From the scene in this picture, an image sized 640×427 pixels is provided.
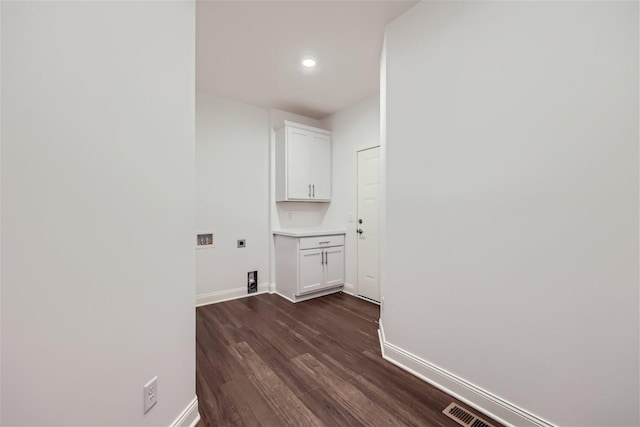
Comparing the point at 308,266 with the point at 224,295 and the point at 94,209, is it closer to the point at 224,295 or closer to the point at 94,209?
the point at 224,295

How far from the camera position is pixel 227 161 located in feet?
12.0

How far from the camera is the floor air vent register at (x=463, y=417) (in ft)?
4.93

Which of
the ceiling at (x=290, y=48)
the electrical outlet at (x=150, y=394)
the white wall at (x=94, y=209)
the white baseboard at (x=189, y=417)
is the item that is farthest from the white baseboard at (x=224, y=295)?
the ceiling at (x=290, y=48)

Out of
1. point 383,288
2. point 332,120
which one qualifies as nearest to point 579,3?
point 383,288

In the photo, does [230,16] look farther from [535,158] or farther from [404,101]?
[535,158]

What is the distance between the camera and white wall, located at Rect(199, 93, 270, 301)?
3.48 metres

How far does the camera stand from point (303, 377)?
1941mm

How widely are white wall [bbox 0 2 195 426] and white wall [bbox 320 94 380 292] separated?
2.53 metres

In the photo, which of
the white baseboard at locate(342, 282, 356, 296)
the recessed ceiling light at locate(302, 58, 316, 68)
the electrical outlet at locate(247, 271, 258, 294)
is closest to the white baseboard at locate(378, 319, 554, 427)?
→ the white baseboard at locate(342, 282, 356, 296)

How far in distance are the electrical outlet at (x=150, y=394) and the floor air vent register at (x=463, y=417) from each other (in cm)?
153

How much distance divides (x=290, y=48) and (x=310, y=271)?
8.33 feet

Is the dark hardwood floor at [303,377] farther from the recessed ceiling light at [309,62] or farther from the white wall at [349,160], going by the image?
the recessed ceiling light at [309,62]

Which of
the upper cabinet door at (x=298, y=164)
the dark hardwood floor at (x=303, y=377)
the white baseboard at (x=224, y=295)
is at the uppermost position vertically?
the upper cabinet door at (x=298, y=164)

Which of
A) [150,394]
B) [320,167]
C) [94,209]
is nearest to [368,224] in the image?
[320,167]
